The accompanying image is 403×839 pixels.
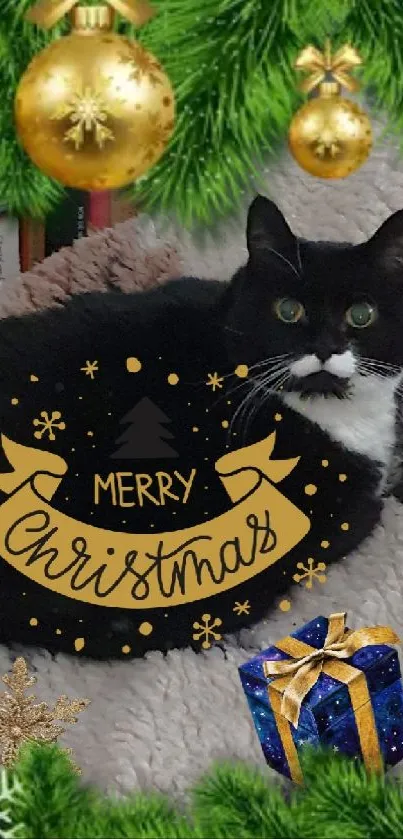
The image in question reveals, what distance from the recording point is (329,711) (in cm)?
72

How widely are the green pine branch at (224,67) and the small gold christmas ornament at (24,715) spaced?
405mm

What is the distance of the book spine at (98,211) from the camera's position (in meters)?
0.74

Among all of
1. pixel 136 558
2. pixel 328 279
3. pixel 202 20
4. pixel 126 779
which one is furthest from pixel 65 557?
pixel 202 20

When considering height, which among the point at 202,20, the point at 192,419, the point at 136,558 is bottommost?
the point at 136,558

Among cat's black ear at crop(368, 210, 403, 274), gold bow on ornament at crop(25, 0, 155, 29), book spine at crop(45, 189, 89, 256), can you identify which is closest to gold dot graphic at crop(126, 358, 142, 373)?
book spine at crop(45, 189, 89, 256)

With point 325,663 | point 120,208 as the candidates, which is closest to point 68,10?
point 120,208

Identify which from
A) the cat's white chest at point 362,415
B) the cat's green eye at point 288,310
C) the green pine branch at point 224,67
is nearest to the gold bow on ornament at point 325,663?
the cat's white chest at point 362,415

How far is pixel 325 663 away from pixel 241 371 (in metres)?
0.25

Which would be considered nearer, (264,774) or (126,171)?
(126,171)

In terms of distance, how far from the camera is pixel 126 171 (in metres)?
0.47

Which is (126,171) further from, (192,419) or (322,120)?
(192,419)

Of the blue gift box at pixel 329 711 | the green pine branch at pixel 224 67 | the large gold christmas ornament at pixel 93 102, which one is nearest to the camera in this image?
the large gold christmas ornament at pixel 93 102

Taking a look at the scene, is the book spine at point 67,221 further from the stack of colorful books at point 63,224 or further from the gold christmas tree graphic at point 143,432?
the gold christmas tree graphic at point 143,432

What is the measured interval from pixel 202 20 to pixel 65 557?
43 centimetres
